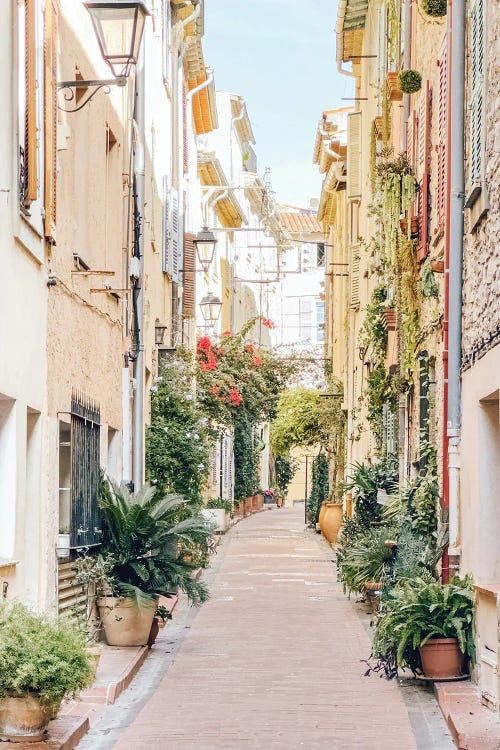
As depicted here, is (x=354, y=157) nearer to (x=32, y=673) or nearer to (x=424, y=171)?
(x=424, y=171)

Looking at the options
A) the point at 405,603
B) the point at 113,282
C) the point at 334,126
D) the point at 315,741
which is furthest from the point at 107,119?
the point at 334,126

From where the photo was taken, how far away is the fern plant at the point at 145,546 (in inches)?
507

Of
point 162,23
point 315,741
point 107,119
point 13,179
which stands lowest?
point 315,741

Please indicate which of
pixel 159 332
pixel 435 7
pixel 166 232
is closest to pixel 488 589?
pixel 435 7

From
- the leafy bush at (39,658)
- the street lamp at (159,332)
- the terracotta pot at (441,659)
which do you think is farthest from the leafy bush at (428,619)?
the street lamp at (159,332)

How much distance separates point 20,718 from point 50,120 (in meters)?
4.60

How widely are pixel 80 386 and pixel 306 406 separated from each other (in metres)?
23.8

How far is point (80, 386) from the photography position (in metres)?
12.6

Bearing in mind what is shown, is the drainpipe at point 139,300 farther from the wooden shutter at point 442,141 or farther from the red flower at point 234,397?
the red flower at point 234,397

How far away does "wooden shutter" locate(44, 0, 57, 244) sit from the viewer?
10359mm

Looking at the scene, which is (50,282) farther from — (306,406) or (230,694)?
(306,406)

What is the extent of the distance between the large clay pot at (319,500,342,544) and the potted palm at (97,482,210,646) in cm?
1605

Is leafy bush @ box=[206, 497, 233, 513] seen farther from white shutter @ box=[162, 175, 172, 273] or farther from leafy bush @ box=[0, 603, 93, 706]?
leafy bush @ box=[0, 603, 93, 706]

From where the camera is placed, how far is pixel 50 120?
1048cm
